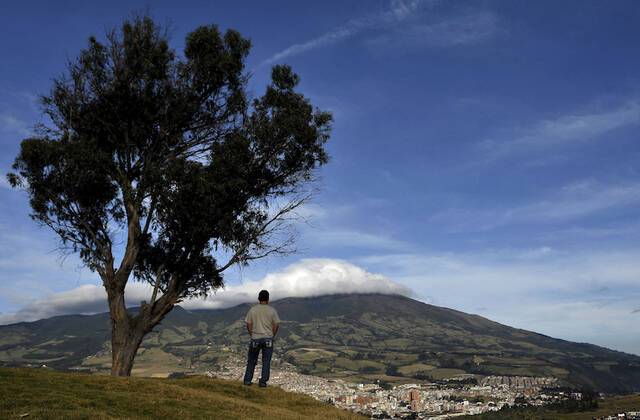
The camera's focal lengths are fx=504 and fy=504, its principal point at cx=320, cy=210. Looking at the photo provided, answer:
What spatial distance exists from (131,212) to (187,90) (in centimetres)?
781

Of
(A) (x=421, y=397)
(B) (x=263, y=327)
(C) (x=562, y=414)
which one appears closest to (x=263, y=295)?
(B) (x=263, y=327)

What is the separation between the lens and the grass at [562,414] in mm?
94125

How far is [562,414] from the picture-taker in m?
114

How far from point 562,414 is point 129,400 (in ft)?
400

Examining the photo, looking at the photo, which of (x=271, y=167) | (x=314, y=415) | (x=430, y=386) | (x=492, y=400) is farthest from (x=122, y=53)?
(x=430, y=386)

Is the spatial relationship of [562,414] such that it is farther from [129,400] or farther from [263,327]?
[129,400]

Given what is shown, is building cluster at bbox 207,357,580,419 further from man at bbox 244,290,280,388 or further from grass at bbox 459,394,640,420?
man at bbox 244,290,280,388

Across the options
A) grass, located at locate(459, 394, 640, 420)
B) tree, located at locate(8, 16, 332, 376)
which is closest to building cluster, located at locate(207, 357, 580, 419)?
grass, located at locate(459, 394, 640, 420)

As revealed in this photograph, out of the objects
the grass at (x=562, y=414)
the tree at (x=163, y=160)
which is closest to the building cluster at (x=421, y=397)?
the grass at (x=562, y=414)

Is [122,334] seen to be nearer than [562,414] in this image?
Yes

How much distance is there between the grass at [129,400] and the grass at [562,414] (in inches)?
3116

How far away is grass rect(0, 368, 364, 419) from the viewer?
13695 millimetres

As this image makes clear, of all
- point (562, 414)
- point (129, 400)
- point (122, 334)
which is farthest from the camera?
point (562, 414)

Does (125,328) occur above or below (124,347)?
above
